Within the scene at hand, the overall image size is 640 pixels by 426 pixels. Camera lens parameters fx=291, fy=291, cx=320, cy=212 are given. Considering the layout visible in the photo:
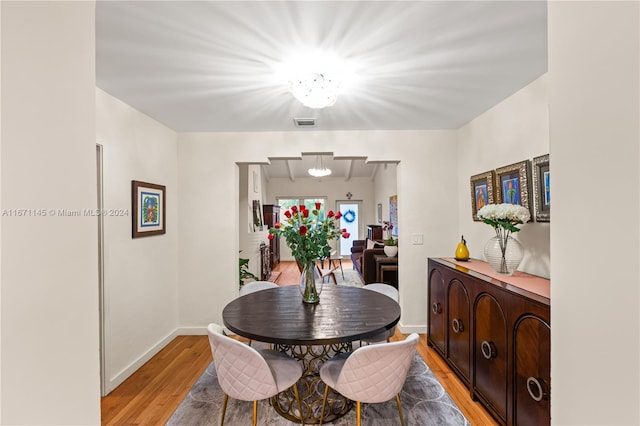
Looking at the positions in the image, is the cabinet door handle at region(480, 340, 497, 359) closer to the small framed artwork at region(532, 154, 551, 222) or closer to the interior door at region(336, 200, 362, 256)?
the small framed artwork at region(532, 154, 551, 222)

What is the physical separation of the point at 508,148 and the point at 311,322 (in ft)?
6.98

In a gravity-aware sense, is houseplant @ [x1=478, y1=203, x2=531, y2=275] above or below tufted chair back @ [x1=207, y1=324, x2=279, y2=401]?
above

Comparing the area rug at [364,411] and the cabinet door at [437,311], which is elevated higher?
the cabinet door at [437,311]

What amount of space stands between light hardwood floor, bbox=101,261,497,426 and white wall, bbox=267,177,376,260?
6.09 metres

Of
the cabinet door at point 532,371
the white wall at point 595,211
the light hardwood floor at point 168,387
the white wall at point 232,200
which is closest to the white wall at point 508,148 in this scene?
the white wall at point 232,200

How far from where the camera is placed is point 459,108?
8.74 ft

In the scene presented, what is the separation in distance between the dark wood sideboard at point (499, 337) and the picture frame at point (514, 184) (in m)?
0.57

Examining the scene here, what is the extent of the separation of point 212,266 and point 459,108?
3.05 meters

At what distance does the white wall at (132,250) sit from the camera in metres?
2.33

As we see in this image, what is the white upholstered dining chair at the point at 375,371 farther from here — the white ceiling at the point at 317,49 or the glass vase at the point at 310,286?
the white ceiling at the point at 317,49

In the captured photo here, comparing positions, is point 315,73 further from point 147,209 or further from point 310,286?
point 147,209

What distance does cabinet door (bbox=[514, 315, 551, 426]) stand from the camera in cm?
149

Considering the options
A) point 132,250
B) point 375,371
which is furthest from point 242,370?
point 132,250

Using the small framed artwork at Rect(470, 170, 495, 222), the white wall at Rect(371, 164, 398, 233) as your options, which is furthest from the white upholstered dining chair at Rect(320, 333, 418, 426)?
the white wall at Rect(371, 164, 398, 233)
